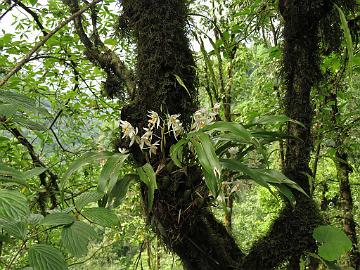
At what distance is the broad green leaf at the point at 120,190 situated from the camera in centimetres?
112

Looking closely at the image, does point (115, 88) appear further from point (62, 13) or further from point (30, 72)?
point (30, 72)

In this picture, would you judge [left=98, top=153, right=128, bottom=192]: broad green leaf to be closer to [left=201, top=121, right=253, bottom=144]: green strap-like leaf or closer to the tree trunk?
the tree trunk

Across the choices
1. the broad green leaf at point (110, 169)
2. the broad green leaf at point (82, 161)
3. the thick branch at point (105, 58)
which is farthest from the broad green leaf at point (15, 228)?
the thick branch at point (105, 58)

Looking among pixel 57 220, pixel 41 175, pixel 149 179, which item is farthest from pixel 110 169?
pixel 41 175

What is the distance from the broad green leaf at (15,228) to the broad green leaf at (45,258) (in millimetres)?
32

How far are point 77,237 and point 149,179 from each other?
35 cm

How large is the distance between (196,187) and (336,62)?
138cm

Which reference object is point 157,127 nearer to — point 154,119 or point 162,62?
Result: point 154,119

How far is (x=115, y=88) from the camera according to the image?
175 cm

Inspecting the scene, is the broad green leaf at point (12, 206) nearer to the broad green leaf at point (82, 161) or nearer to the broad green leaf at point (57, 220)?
the broad green leaf at point (57, 220)

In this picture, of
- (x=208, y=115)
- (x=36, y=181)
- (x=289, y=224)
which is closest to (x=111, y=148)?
(x=208, y=115)

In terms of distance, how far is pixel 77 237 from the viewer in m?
0.71

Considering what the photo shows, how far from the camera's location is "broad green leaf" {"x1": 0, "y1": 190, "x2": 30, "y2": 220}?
0.56m

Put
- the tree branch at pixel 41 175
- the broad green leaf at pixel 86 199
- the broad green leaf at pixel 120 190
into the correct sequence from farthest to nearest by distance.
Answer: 1. the tree branch at pixel 41 175
2. the broad green leaf at pixel 120 190
3. the broad green leaf at pixel 86 199
